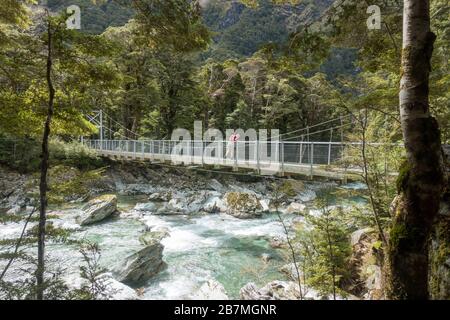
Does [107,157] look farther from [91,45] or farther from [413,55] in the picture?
[413,55]

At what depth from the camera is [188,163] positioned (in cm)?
1045

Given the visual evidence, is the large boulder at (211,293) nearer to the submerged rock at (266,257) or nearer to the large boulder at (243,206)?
the submerged rock at (266,257)

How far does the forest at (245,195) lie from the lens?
5.89 ft

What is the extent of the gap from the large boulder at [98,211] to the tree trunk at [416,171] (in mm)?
8529

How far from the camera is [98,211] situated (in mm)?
8961

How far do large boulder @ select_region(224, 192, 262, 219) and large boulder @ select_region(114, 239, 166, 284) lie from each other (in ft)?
15.2

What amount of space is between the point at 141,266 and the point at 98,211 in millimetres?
4262

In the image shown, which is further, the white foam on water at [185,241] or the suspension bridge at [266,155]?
the white foam on water at [185,241]

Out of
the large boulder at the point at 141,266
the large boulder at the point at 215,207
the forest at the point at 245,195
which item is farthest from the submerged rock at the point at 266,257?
the large boulder at the point at 215,207

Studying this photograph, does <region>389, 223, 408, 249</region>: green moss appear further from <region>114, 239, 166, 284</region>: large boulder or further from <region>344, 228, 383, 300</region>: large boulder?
<region>114, 239, 166, 284</region>: large boulder

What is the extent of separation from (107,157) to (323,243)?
1479 centimetres

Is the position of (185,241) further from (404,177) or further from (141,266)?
(404,177)

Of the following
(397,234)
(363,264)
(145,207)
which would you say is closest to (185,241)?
(145,207)
